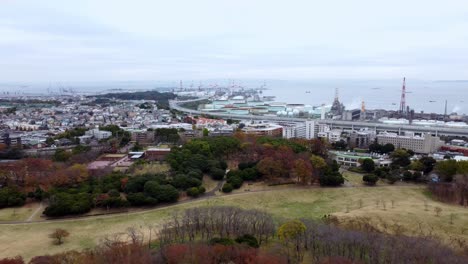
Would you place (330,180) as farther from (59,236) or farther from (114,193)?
(59,236)

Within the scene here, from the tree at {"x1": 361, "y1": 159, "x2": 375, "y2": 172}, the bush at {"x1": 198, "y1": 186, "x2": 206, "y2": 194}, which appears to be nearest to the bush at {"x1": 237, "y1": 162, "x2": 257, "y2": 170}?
the bush at {"x1": 198, "y1": 186, "x2": 206, "y2": 194}

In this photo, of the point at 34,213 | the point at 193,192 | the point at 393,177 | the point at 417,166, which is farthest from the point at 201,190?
the point at 417,166

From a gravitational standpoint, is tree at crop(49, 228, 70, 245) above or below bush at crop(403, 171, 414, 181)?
below

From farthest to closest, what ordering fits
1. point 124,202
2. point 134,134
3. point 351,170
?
point 134,134 → point 351,170 → point 124,202

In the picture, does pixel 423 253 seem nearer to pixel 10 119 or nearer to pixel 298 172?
pixel 298 172

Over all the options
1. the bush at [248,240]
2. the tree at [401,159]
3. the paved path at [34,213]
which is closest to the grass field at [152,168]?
the paved path at [34,213]

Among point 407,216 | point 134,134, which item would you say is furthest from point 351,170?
point 134,134

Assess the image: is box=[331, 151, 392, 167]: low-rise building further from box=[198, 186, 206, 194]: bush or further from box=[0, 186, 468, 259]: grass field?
box=[198, 186, 206, 194]: bush
